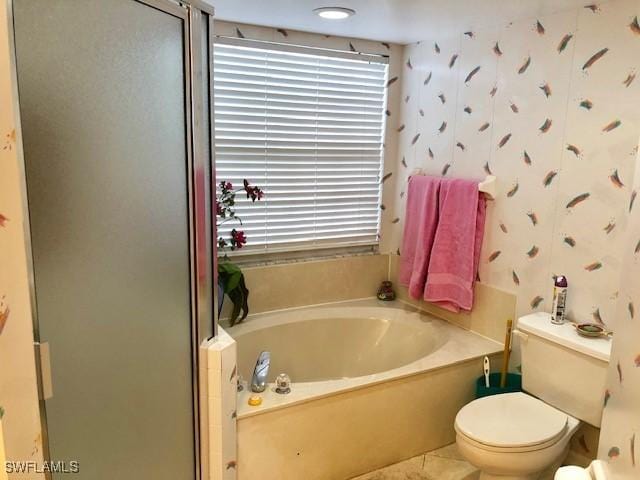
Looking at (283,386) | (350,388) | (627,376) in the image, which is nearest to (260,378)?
(283,386)

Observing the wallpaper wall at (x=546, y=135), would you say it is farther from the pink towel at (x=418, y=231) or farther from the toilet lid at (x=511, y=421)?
the toilet lid at (x=511, y=421)

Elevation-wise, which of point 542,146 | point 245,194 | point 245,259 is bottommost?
point 245,259

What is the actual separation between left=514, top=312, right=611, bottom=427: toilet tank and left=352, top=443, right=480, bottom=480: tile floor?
52 centimetres

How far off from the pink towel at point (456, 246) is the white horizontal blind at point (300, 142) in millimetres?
604

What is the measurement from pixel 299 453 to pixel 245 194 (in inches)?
56.5

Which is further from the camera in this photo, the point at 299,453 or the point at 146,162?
the point at 299,453

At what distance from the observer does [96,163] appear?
119 cm

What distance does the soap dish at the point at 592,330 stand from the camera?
2065 mm

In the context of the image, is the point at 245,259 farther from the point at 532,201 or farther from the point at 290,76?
the point at 532,201

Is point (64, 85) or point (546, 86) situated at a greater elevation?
point (546, 86)

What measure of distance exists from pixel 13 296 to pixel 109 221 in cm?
32

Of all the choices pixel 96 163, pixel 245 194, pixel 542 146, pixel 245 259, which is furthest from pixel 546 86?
pixel 96 163

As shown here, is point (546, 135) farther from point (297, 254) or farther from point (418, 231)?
point (297, 254)

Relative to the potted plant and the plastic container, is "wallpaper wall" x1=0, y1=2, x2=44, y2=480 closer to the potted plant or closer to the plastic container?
the potted plant
